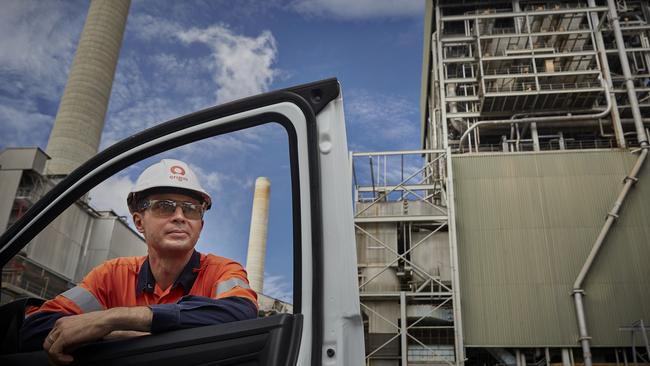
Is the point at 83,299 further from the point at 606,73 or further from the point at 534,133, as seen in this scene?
the point at 606,73

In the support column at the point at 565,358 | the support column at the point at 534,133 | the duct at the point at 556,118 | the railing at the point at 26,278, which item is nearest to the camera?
the railing at the point at 26,278

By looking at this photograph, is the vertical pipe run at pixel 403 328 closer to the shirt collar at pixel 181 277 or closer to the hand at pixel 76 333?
the shirt collar at pixel 181 277

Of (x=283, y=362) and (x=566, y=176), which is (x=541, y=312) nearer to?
(x=566, y=176)

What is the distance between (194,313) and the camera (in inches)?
77.1

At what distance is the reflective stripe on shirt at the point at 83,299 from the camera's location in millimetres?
2385

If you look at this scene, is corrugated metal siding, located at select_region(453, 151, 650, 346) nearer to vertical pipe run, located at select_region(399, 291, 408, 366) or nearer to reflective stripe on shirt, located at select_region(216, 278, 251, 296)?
vertical pipe run, located at select_region(399, 291, 408, 366)

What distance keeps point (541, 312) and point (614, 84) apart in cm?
1483

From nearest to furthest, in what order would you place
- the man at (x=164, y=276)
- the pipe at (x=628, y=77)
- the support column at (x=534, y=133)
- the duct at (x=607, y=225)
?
the man at (x=164, y=276)
the duct at (x=607, y=225)
the pipe at (x=628, y=77)
the support column at (x=534, y=133)

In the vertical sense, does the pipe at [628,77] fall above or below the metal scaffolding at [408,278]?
above

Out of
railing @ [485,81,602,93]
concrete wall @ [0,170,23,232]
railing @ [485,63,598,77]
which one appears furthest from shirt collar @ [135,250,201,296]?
railing @ [485,63,598,77]

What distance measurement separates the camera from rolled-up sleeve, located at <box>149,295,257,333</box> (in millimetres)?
1932

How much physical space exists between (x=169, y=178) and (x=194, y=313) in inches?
27.7

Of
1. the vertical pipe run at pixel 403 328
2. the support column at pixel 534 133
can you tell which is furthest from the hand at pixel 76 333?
the support column at pixel 534 133

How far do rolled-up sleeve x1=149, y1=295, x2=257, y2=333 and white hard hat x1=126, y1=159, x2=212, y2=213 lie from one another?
1.89ft
